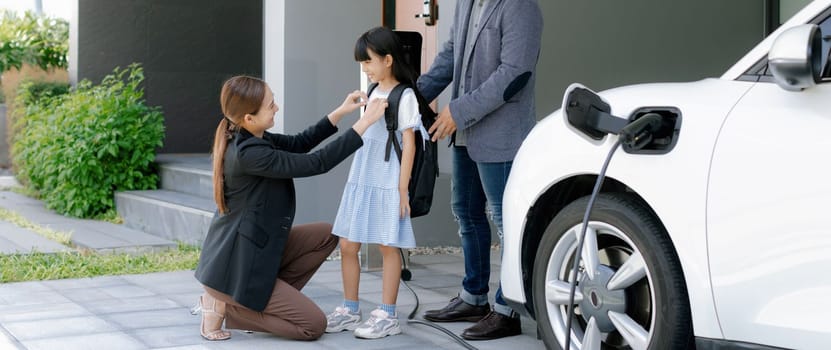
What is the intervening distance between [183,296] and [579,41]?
4.10m

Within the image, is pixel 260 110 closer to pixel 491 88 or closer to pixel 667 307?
pixel 491 88

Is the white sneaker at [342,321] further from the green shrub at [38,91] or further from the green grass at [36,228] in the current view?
the green shrub at [38,91]

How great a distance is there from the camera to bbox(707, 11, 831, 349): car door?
8.54 ft

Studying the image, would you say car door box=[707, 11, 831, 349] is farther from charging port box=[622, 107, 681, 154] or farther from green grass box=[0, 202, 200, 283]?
green grass box=[0, 202, 200, 283]

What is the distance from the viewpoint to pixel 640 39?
8.59m

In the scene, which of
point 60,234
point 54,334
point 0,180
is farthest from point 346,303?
point 0,180

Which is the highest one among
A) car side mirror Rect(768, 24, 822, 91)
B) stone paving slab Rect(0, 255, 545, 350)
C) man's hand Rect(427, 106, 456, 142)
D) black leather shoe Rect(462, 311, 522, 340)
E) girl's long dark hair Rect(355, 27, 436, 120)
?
car side mirror Rect(768, 24, 822, 91)

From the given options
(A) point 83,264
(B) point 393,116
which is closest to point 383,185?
(B) point 393,116

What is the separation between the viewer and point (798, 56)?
2578mm

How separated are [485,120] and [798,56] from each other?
1.94 meters

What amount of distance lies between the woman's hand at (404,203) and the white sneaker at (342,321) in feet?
1.79

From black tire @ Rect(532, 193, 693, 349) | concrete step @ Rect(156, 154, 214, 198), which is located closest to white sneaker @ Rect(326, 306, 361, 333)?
black tire @ Rect(532, 193, 693, 349)

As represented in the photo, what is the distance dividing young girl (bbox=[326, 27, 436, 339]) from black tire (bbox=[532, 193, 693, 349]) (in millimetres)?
878

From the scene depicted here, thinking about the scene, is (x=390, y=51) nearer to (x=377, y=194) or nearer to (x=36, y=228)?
(x=377, y=194)
